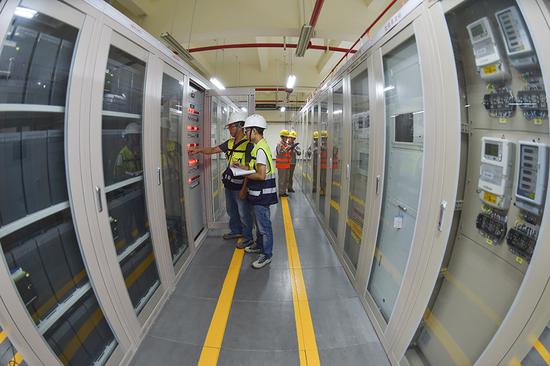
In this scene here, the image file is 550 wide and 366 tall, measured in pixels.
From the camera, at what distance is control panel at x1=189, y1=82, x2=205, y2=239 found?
11.5ft

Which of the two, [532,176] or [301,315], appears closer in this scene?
[532,176]

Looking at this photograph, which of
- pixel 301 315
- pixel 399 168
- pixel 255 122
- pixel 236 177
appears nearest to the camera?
pixel 399 168

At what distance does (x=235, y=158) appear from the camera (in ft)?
11.2

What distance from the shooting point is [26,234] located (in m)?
1.33

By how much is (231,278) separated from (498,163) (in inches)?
115

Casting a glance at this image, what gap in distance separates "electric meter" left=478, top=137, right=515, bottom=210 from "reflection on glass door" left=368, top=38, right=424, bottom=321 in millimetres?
464

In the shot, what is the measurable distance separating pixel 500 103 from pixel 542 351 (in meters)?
1.28

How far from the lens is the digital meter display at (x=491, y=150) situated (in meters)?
1.24

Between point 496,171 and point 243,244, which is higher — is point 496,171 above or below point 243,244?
above

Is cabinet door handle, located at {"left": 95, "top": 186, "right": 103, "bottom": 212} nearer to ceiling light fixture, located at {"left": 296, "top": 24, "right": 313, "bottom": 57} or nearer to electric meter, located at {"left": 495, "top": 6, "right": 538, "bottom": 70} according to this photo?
electric meter, located at {"left": 495, "top": 6, "right": 538, "bottom": 70}

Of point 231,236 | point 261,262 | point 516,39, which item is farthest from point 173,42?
point 516,39

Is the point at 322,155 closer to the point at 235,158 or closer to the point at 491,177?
the point at 235,158

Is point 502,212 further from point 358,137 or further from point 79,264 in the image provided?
point 79,264

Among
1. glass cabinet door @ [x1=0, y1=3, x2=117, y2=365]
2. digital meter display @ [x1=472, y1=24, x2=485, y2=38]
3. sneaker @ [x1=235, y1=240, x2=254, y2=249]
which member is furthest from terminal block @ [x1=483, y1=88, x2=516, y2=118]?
sneaker @ [x1=235, y1=240, x2=254, y2=249]
